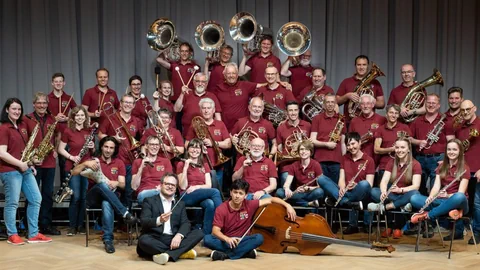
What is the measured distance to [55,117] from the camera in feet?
24.5

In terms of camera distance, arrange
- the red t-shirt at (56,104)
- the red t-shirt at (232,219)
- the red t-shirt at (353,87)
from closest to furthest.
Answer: the red t-shirt at (232,219) < the red t-shirt at (56,104) < the red t-shirt at (353,87)

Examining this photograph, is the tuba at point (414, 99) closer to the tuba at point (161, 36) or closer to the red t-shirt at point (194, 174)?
the red t-shirt at point (194, 174)

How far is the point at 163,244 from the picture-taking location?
593 centimetres

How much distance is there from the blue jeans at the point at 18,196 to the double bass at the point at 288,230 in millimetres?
2173

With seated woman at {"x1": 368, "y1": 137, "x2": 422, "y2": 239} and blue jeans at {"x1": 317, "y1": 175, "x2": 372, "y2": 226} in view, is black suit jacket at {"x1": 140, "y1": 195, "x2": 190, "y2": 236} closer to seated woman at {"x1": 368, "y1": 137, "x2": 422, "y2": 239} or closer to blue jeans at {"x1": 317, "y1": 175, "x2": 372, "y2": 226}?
blue jeans at {"x1": 317, "y1": 175, "x2": 372, "y2": 226}

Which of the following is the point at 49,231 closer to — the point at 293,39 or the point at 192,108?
the point at 192,108

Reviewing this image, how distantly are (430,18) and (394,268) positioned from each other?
457 centimetres

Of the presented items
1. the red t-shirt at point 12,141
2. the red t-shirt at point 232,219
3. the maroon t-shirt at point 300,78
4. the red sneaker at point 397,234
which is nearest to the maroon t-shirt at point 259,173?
the red t-shirt at point 232,219

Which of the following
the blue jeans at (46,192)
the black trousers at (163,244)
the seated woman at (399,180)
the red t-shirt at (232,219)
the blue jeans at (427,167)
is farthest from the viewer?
the blue jeans at (427,167)

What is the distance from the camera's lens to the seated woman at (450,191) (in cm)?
610

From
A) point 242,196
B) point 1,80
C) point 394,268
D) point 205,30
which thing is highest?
point 205,30

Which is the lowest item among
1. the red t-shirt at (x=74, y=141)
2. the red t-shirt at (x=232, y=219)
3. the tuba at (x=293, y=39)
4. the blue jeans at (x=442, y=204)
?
the red t-shirt at (x=232, y=219)

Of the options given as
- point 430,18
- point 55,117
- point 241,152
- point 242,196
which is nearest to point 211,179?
point 241,152

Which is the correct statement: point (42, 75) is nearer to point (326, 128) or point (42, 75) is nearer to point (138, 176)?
point (138, 176)
